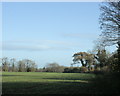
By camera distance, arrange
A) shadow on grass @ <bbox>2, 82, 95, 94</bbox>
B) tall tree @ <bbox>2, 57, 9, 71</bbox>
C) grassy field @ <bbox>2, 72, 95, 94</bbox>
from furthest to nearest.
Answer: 1. tall tree @ <bbox>2, 57, 9, 71</bbox>
2. grassy field @ <bbox>2, 72, 95, 94</bbox>
3. shadow on grass @ <bbox>2, 82, 95, 94</bbox>

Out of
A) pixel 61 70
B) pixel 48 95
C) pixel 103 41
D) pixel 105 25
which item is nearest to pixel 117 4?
A: pixel 105 25

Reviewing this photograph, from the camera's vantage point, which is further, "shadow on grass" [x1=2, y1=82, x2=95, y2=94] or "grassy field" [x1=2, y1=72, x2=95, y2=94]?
"grassy field" [x1=2, y1=72, x2=95, y2=94]

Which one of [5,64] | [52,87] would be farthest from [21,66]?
[52,87]

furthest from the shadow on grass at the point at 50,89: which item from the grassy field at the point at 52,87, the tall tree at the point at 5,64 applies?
the tall tree at the point at 5,64

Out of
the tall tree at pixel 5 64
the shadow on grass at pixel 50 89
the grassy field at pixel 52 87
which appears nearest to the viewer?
the shadow on grass at pixel 50 89

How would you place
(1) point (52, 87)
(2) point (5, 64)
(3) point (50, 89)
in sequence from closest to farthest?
(3) point (50, 89) < (1) point (52, 87) < (2) point (5, 64)

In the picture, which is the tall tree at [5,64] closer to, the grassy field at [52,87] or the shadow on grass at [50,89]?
the grassy field at [52,87]

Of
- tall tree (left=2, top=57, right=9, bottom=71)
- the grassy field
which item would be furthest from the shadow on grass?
tall tree (left=2, top=57, right=9, bottom=71)

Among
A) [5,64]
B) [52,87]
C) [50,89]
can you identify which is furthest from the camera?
[5,64]

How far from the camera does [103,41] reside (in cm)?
1852

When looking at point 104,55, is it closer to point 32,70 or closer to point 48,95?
point 48,95

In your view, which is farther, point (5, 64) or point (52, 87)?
point (5, 64)

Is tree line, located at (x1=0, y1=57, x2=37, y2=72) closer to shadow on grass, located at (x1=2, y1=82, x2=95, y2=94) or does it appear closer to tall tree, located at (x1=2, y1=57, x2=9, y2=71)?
tall tree, located at (x1=2, y1=57, x2=9, y2=71)

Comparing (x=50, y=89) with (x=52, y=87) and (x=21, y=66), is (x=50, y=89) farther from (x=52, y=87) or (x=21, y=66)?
(x=21, y=66)
